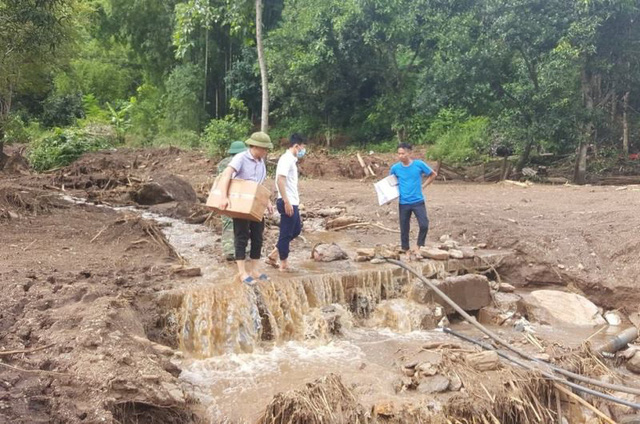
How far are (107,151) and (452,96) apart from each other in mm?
13085

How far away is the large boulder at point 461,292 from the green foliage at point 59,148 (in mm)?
16035

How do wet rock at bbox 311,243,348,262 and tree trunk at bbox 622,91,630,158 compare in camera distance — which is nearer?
wet rock at bbox 311,243,348,262

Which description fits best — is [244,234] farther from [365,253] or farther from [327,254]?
[365,253]

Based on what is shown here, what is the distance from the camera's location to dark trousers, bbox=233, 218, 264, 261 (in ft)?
21.6

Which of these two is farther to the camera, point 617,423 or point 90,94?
point 90,94

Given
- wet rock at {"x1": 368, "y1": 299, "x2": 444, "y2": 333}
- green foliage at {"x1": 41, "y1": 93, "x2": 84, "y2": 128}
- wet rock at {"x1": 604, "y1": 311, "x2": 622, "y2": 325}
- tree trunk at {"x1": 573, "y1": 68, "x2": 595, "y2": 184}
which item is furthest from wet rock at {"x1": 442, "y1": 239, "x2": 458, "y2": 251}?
green foliage at {"x1": 41, "y1": 93, "x2": 84, "y2": 128}

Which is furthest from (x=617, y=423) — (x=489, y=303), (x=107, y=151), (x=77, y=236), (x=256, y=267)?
(x=107, y=151)

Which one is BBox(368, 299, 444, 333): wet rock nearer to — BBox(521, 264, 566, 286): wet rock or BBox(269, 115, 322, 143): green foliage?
BBox(521, 264, 566, 286): wet rock

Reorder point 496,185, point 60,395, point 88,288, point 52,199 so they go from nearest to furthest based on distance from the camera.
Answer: point 60,395, point 88,288, point 52,199, point 496,185

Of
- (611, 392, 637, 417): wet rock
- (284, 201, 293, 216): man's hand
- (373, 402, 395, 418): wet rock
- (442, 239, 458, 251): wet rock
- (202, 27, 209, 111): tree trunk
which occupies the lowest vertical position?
(611, 392, 637, 417): wet rock

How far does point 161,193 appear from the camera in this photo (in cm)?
1358

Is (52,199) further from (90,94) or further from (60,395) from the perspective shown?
(90,94)

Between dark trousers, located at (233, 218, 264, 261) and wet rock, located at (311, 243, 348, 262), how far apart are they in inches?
68.6

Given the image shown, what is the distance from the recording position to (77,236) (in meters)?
9.39
